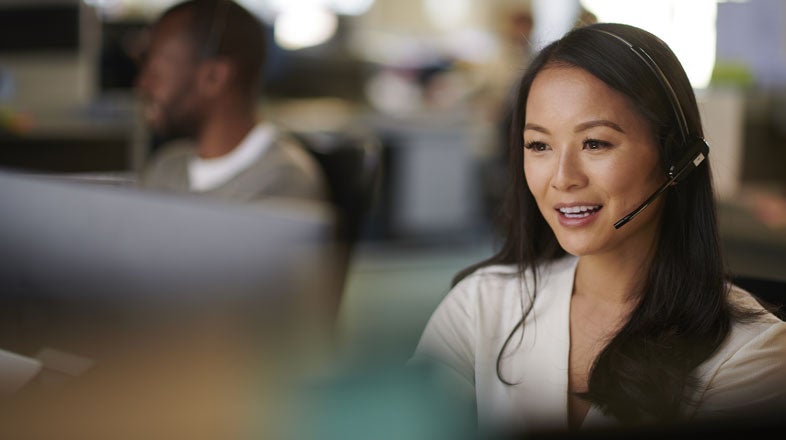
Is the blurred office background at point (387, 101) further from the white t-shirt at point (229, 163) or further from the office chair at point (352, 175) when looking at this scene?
the white t-shirt at point (229, 163)

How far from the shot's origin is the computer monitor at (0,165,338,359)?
654mm

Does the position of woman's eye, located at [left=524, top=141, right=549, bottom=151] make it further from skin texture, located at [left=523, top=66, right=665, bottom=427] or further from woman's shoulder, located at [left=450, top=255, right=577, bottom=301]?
woman's shoulder, located at [left=450, top=255, right=577, bottom=301]

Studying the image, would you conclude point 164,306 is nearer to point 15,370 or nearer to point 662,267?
point 15,370

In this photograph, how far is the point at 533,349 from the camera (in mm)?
747

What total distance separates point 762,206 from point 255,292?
2334 millimetres

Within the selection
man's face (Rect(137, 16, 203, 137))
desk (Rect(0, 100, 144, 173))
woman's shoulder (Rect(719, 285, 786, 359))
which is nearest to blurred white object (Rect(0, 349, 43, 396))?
woman's shoulder (Rect(719, 285, 786, 359))

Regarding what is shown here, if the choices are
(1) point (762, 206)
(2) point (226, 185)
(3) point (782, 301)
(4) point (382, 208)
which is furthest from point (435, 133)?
(3) point (782, 301)

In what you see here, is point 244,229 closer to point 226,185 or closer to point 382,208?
point 226,185

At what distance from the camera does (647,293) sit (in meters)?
0.74

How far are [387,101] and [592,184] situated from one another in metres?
6.72

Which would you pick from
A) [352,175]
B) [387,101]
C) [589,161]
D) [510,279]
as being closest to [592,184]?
[589,161]

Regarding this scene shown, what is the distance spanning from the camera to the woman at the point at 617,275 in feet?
2.30

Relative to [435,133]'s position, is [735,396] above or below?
below

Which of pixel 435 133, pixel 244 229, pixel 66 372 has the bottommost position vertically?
pixel 66 372
